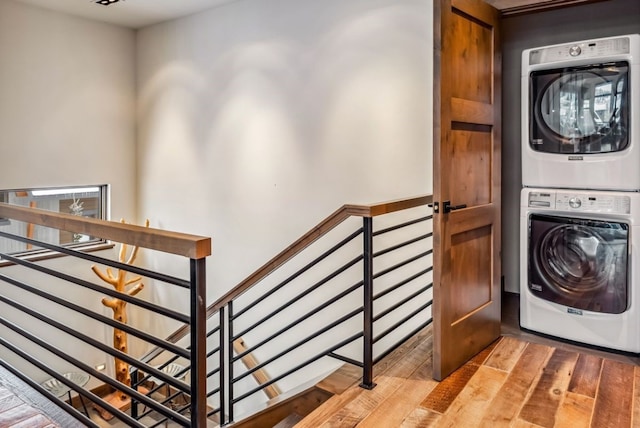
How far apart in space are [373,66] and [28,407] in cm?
293

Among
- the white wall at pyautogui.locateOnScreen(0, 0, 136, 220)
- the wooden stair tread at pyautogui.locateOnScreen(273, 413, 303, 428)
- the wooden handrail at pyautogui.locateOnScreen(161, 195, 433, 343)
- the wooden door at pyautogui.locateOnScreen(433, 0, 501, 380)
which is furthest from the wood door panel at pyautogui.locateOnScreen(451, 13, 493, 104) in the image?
the white wall at pyautogui.locateOnScreen(0, 0, 136, 220)

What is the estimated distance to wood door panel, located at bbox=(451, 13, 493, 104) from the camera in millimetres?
2387

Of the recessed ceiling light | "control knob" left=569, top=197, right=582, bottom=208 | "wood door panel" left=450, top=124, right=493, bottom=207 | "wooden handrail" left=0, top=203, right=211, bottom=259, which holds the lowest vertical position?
"wooden handrail" left=0, top=203, right=211, bottom=259

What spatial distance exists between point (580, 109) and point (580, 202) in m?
0.54

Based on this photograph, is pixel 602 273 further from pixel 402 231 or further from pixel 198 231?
pixel 198 231

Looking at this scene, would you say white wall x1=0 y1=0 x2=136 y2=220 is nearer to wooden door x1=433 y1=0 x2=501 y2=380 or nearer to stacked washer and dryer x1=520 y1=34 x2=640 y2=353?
wooden door x1=433 y1=0 x2=501 y2=380

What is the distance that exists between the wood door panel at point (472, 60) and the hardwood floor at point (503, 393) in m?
1.45

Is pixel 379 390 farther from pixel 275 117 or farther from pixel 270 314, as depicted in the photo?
pixel 275 117

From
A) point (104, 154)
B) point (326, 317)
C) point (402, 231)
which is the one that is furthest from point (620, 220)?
point (104, 154)

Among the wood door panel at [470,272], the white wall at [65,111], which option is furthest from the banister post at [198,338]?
the white wall at [65,111]

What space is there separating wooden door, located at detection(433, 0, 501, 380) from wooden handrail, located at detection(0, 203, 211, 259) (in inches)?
53.8

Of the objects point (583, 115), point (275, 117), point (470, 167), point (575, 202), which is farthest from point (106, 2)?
point (575, 202)

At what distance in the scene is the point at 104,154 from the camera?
5215mm

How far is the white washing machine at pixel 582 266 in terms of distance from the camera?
8.49 ft
